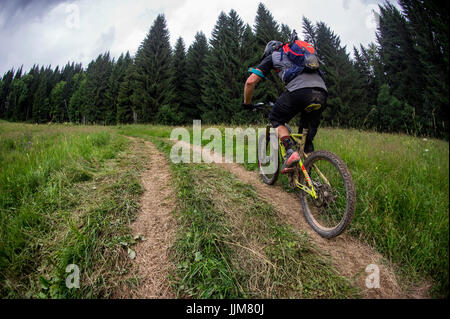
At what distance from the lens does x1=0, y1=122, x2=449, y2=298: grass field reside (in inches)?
49.7

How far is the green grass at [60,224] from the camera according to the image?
4.19 feet

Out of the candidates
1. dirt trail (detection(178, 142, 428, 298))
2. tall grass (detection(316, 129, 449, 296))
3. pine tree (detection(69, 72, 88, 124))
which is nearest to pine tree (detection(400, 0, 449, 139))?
tall grass (detection(316, 129, 449, 296))

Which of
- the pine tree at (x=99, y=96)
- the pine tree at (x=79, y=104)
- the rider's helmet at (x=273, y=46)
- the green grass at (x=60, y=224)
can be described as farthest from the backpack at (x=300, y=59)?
the pine tree at (x=79, y=104)

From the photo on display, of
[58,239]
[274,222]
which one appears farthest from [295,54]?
[58,239]

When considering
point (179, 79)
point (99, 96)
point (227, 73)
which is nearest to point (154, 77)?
point (179, 79)

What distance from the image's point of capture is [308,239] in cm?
183

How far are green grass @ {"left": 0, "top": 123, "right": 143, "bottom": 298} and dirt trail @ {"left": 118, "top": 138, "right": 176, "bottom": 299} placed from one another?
0.45 feet

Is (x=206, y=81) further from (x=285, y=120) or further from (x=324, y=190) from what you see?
(x=324, y=190)

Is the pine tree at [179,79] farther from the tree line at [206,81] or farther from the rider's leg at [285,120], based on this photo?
the rider's leg at [285,120]

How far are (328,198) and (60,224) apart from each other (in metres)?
3.01

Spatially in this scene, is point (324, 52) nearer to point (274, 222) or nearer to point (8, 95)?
point (274, 222)

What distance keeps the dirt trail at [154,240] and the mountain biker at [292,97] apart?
1.84 m
